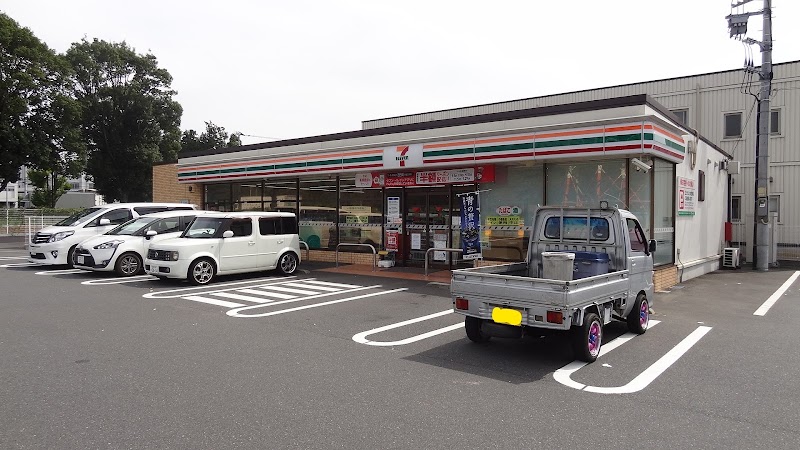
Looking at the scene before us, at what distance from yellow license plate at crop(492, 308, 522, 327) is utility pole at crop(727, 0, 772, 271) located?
14060mm

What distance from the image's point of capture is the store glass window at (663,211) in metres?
Result: 11.4

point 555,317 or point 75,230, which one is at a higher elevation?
point 75,230

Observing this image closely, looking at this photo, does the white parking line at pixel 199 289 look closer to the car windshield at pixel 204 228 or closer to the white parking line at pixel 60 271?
the car windshield at pixel 204 228

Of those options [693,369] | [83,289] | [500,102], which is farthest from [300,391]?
[500,102]

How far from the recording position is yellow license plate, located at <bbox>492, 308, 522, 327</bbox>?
5832mm

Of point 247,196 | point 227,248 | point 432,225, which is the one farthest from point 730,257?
point 247,196

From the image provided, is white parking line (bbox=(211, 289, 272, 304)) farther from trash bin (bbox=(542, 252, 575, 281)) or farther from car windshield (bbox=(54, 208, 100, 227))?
car windshield (bbox=(54, 208, 100, 227))

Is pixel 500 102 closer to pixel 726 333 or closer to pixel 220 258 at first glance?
pixel 220 258

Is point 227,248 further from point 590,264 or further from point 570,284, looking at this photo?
point 570,284

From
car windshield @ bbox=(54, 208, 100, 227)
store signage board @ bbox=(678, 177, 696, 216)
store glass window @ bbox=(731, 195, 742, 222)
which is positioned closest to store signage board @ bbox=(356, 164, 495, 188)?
store signage board @ bbox=(678, 177, 696, 216)

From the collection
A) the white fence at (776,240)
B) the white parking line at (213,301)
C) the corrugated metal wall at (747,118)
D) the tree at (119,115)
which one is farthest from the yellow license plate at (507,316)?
the tree at (119,115)

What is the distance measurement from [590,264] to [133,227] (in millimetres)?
11743

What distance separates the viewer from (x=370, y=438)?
12.5ft

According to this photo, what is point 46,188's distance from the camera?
188ft
